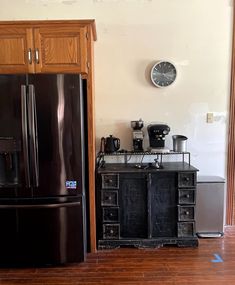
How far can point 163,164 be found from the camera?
3.11 metres

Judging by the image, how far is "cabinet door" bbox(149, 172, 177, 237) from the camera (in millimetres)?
2834

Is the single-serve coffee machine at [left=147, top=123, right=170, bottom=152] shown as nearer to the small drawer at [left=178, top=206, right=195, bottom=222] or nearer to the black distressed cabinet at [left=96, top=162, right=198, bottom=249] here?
the black distressed cabinet at [left=96, top=162, right=198, bottom=249]

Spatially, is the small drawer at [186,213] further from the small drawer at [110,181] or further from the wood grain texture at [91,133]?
the wood grain texture at [91,133]

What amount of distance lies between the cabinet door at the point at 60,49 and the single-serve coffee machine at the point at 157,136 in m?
0.96

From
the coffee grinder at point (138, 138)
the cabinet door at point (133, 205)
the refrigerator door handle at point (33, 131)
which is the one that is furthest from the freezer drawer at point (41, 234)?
the coffee grinder at point (138, 138)

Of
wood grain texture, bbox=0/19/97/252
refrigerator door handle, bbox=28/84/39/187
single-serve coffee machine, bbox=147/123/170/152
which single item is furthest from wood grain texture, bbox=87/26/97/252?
single-serve coffee machine, bbox=147/123/170/152

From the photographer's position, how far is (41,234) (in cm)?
246

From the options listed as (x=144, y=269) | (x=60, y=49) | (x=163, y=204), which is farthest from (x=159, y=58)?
(x=144, y=269)

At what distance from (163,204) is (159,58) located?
158 cm

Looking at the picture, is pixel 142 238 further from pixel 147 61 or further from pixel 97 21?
pixel 97 21

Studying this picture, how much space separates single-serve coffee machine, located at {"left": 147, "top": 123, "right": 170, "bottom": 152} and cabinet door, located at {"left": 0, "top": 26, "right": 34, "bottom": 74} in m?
1.34

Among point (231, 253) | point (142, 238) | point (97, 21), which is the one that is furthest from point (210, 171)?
point (97, 21)

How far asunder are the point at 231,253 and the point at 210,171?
36.8 inches

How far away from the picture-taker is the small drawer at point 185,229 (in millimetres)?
2857
